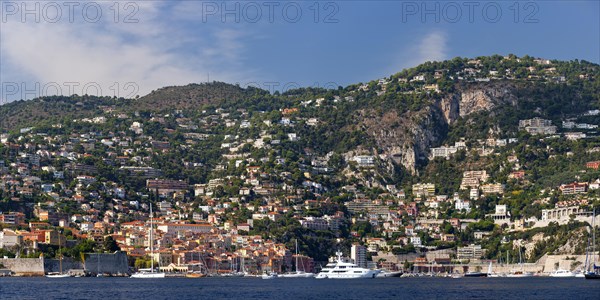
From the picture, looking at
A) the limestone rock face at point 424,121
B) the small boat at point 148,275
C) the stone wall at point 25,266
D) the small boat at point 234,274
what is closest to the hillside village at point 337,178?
the limestone rock face at point 424,121

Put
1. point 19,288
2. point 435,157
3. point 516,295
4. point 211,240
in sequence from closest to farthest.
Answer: point 516,295 < point 19,288 < point 211,240 < point 435,157

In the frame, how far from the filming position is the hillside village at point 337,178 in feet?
427

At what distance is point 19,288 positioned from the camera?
79812mm

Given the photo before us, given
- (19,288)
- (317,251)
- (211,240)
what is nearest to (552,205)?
(317,251)

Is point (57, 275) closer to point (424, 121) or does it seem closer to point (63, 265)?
point (63, 265)

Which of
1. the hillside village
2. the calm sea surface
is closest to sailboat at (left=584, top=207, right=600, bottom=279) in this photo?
the hillside village

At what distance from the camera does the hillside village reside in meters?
130

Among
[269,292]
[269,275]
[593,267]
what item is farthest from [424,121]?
[269,292]

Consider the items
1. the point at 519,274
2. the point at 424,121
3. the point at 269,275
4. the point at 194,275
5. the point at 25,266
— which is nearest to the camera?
the point at 25,266

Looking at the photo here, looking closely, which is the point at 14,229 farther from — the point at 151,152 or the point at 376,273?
the point at 151,152

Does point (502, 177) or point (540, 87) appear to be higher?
point (540, 87)

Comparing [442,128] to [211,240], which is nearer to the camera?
[211,240]

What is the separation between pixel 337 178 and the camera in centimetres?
16062

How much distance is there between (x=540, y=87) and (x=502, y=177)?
84.5 ft
